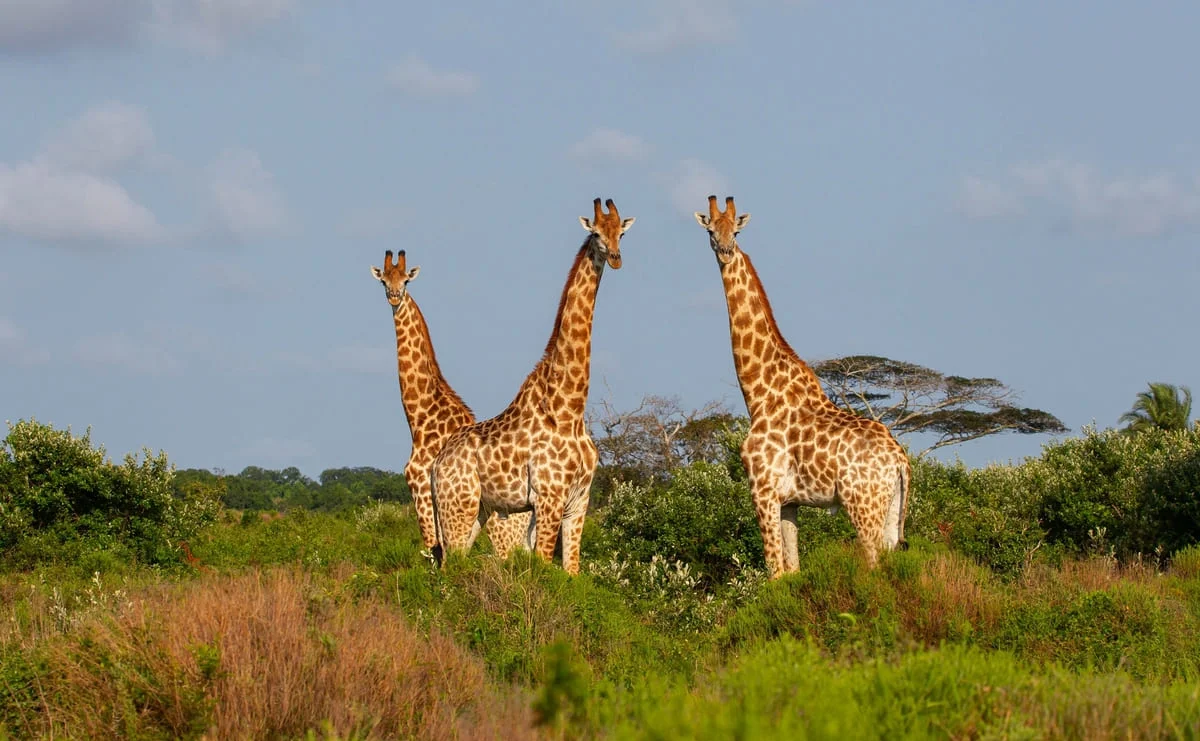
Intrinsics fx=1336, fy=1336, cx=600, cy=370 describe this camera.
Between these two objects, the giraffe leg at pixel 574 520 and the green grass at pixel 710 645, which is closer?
the green grass at pixel 710 645

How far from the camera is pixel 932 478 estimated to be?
63.9 ft

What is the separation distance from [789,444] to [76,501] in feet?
33.6

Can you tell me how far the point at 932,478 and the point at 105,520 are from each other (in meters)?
11.4

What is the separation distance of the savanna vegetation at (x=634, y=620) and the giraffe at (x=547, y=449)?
776 mm

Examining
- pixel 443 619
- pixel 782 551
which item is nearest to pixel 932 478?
pixel 782 551

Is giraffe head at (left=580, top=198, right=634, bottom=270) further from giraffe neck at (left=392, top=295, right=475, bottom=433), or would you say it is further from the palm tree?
the palm tree

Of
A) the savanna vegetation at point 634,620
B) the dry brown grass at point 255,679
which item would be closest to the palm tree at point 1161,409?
the savanna vegetation at point 634,620

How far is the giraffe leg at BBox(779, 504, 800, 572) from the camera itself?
1165 cm

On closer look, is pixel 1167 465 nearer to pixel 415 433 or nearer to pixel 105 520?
pixel 415 433

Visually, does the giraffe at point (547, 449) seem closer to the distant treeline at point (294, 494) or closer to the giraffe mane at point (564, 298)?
the giraffe mane at point (564, 298)

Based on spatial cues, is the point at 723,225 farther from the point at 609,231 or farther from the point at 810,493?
the point at 810,493

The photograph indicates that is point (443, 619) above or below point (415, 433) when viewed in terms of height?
below

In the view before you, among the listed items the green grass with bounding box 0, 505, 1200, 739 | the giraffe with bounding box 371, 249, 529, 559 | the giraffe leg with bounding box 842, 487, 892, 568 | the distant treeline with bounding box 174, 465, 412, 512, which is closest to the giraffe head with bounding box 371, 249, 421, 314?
the giraffe with bounding box 371, 249, 529, 559

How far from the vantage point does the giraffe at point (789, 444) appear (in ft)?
36.9
